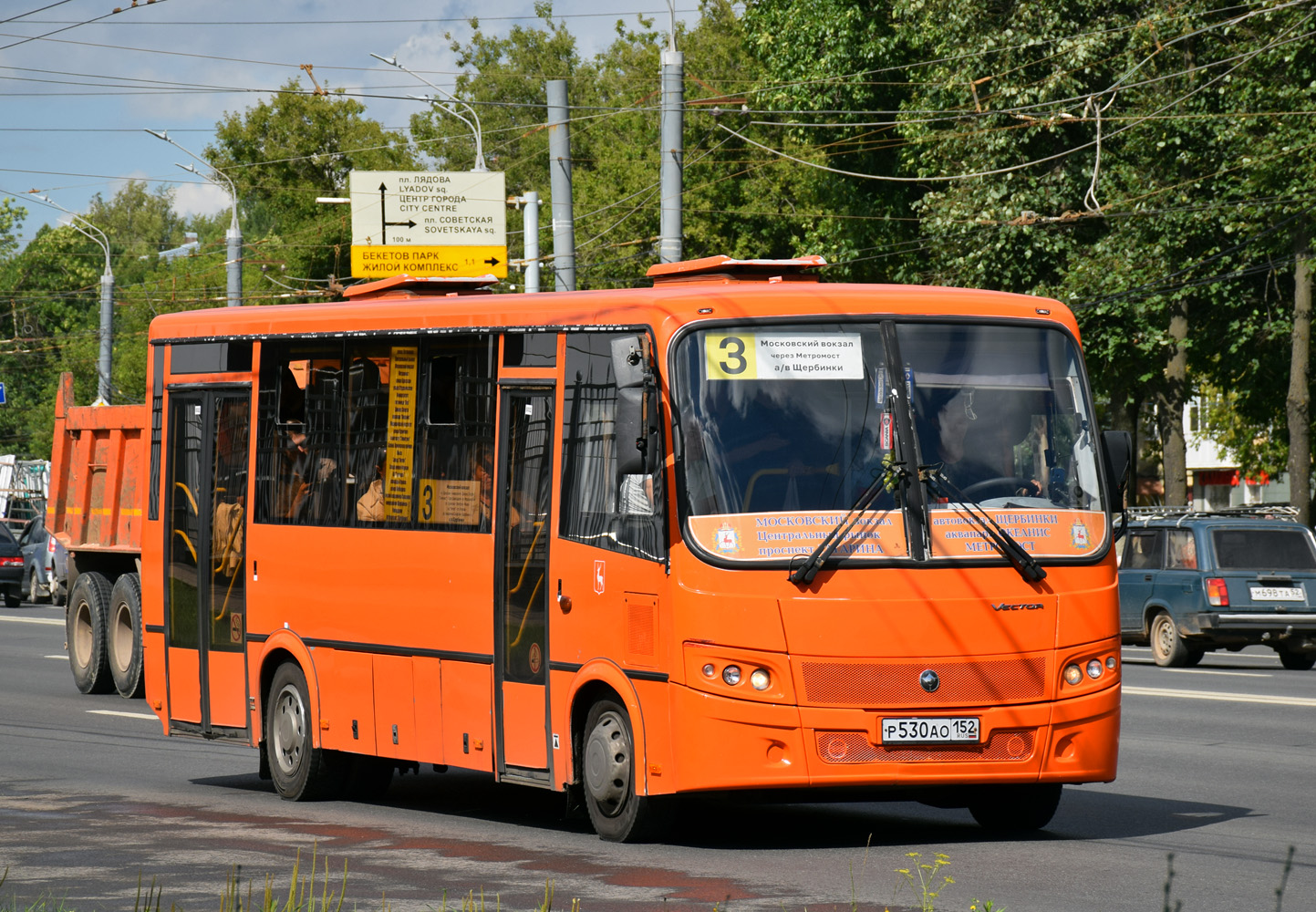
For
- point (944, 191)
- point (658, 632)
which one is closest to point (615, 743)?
point (658, 632)

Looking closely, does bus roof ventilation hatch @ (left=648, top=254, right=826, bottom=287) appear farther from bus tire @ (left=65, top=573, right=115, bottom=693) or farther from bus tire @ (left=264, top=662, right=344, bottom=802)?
bus tire @ (left=65, top=573, right=115, bottom=693)

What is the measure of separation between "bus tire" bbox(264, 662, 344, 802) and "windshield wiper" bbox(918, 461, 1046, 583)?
4.48 metres

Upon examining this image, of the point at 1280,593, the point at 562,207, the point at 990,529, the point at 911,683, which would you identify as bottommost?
the point at 1280,593

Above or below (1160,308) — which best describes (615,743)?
below

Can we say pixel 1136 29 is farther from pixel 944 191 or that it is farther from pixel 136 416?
pixel 136 416

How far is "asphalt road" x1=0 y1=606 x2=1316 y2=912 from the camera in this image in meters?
8.35

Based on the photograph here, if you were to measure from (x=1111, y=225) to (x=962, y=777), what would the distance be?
2919 cm

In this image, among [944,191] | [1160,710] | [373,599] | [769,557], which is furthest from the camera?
[944,191]

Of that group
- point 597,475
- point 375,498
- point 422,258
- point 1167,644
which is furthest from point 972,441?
point 422,258

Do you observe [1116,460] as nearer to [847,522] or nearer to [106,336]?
[847,522]

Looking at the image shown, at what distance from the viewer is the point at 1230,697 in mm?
18969

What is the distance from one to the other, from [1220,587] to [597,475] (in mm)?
15973

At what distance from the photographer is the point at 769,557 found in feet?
31.1

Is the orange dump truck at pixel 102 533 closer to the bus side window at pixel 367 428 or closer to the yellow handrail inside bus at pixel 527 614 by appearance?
the bus side window at pixel 367 428
